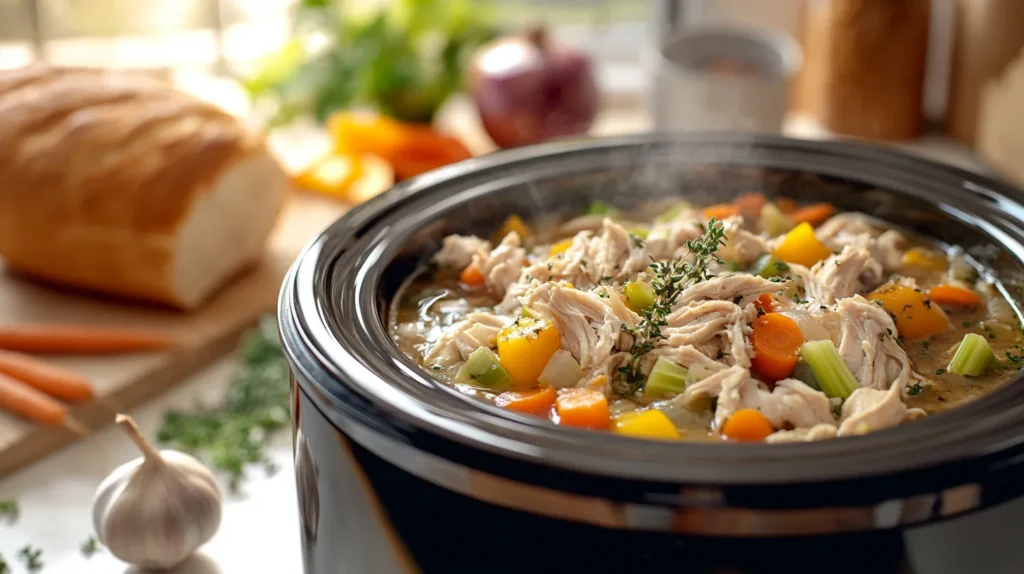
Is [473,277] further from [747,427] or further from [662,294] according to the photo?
[747,427]

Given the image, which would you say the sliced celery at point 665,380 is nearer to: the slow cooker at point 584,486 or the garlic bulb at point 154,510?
the slow cooker at point 584,486

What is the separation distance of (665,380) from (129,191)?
7.37ft

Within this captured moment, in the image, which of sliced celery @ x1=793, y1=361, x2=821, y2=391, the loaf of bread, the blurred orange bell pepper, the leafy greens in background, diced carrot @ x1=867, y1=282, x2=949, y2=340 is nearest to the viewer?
sliced celery @ x1=793, y1=361, x2=821, y2=391

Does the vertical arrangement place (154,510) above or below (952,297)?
below

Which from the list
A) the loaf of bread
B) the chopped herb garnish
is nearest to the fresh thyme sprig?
the chopped herb garnish

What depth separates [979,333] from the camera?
236 cm

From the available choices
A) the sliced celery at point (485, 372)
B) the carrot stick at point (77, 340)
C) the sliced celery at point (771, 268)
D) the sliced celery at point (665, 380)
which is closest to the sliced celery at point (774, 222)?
the sliced celery at point (771, 268)

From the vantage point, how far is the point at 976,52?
455 centimetres

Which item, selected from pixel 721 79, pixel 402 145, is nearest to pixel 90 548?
pixel 402 145

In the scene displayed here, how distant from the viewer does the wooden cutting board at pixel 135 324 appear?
3109mm

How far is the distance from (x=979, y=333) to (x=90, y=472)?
231 cm

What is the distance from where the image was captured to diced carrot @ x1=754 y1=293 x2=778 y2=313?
220 centimetres

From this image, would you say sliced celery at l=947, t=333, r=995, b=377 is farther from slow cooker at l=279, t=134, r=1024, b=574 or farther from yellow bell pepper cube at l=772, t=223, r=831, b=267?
yellow bell pepper cube at l=772, t=223, r=831, b=267

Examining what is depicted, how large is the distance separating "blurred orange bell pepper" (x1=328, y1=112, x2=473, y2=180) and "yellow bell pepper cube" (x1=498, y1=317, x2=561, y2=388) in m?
2.47
